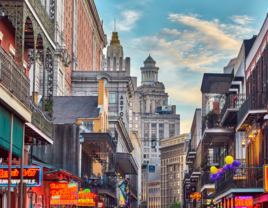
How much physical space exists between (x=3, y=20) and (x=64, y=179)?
11702 millimetres

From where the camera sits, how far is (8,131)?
15414mm

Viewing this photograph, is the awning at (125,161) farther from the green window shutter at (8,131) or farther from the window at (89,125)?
the green window shutter at (8,131)

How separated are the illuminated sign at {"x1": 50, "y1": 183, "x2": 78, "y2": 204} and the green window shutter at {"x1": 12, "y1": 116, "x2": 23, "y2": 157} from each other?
10374 mm

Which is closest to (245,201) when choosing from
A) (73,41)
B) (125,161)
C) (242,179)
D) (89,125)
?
(242,179)

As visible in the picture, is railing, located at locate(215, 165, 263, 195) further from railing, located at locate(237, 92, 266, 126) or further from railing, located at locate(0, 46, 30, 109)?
railing, located at locate(0, 46, 30, 109)

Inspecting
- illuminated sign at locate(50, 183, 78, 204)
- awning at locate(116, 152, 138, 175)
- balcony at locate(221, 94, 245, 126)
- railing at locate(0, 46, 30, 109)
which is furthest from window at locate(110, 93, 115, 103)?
railing at locate(0, 46, 30, 109)

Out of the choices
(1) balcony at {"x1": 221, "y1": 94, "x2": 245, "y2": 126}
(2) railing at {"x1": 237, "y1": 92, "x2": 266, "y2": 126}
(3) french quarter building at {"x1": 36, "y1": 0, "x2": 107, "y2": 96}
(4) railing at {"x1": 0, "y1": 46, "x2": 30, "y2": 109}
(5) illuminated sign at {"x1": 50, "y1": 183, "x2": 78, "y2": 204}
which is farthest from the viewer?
(3) french quarter building at {"x1": 36, "y1": 0, "x2": 107, "y2": 96}

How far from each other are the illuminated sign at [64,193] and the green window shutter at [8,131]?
1037cm

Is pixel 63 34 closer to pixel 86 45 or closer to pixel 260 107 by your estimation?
pixel 86 45

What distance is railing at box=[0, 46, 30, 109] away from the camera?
1507 centimetres

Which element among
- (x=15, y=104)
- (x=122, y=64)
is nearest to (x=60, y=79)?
(x=15, y=104)

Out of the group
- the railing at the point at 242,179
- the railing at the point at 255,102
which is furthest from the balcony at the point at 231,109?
the railing at the point at 242,179

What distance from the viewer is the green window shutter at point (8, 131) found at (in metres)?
14.8

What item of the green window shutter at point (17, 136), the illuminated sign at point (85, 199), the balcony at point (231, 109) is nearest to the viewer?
the green window shutter at point (17, 136)
